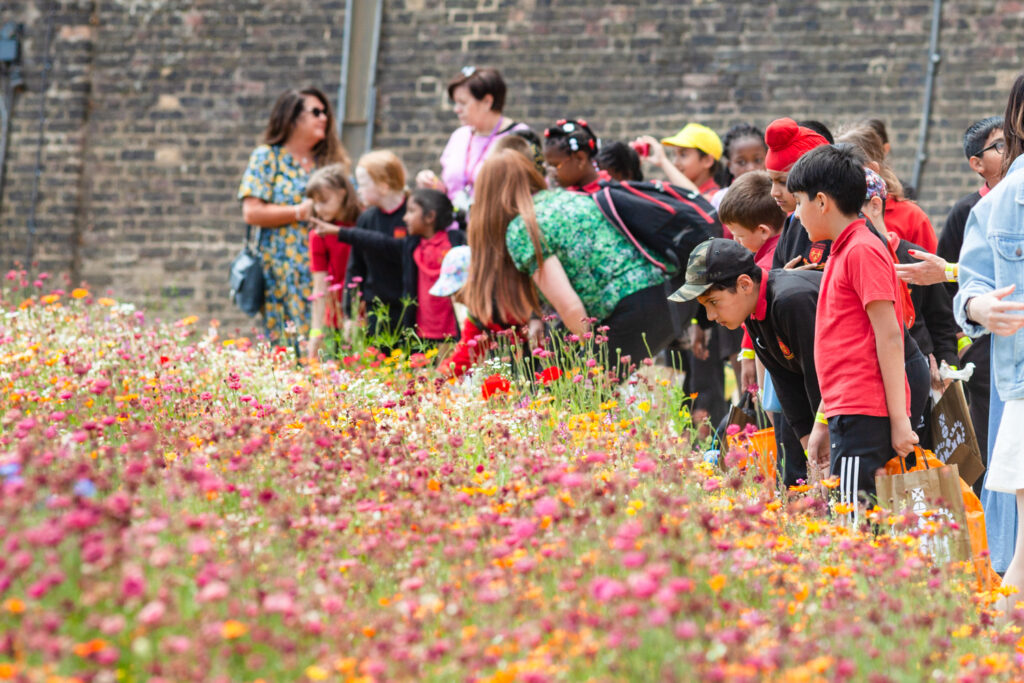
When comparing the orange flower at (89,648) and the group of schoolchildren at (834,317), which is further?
the group of schoolchildren at (834,317)

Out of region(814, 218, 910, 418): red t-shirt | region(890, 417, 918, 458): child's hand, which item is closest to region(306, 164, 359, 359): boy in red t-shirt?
region(814, 218, 910, 418): red t-shirt

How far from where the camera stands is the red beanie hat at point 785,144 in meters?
4.76

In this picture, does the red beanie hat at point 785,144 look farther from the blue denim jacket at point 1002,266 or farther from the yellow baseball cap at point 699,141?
the yellow baseball cap at point 699,141

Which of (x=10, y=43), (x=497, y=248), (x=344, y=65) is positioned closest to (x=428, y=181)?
(x=497, y=248)

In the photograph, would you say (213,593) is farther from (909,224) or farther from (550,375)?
(909,224)

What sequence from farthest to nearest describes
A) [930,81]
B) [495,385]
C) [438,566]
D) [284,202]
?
[930,81]
[284,202]
[495,385]
[438,566]

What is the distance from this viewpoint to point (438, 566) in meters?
2.72

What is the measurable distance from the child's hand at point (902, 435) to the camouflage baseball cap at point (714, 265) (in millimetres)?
676

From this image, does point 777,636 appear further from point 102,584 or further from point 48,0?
point 48,0

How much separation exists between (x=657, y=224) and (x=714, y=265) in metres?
1.41

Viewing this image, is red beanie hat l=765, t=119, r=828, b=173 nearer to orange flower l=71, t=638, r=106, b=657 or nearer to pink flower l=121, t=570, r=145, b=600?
pink flower l=121, t=570, r=145, b=600

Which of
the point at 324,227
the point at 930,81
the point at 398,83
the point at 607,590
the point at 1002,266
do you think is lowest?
the point at 607,590

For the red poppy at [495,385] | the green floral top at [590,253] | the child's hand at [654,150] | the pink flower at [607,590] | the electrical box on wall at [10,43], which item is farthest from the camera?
the electrical box on wall at [10,43]

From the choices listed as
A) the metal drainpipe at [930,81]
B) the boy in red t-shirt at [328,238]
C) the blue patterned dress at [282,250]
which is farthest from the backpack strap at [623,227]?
the metal drainpipe at [930,81]
